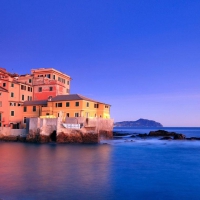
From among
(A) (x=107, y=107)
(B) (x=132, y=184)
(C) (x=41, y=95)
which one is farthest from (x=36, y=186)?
(C) (x=41, y=95)

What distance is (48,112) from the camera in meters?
50.1

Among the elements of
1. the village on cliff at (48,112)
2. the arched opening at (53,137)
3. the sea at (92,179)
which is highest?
the village on cliff at (48,112)

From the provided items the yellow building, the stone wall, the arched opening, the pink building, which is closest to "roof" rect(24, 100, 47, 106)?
the yellow building

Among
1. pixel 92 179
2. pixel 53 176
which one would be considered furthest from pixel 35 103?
pixel 92 179

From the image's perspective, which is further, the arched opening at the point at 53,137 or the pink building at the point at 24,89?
the pink building at the point at 24,89

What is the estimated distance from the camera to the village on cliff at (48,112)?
4394 cm

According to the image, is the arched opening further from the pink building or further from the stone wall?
the pink building

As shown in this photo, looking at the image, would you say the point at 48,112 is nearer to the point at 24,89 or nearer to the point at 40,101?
the point at 40,101

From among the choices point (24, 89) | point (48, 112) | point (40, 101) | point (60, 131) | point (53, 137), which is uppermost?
point (24, 89)

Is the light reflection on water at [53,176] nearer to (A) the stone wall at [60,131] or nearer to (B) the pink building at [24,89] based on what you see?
(A) the stone wall at [60,131]

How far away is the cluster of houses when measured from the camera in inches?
1909

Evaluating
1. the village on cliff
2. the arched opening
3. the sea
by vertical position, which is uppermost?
the village on cliff

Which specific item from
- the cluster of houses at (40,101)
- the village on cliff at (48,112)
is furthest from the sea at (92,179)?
the cluster of houses at (40,101)

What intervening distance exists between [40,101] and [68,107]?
28.2 feet
